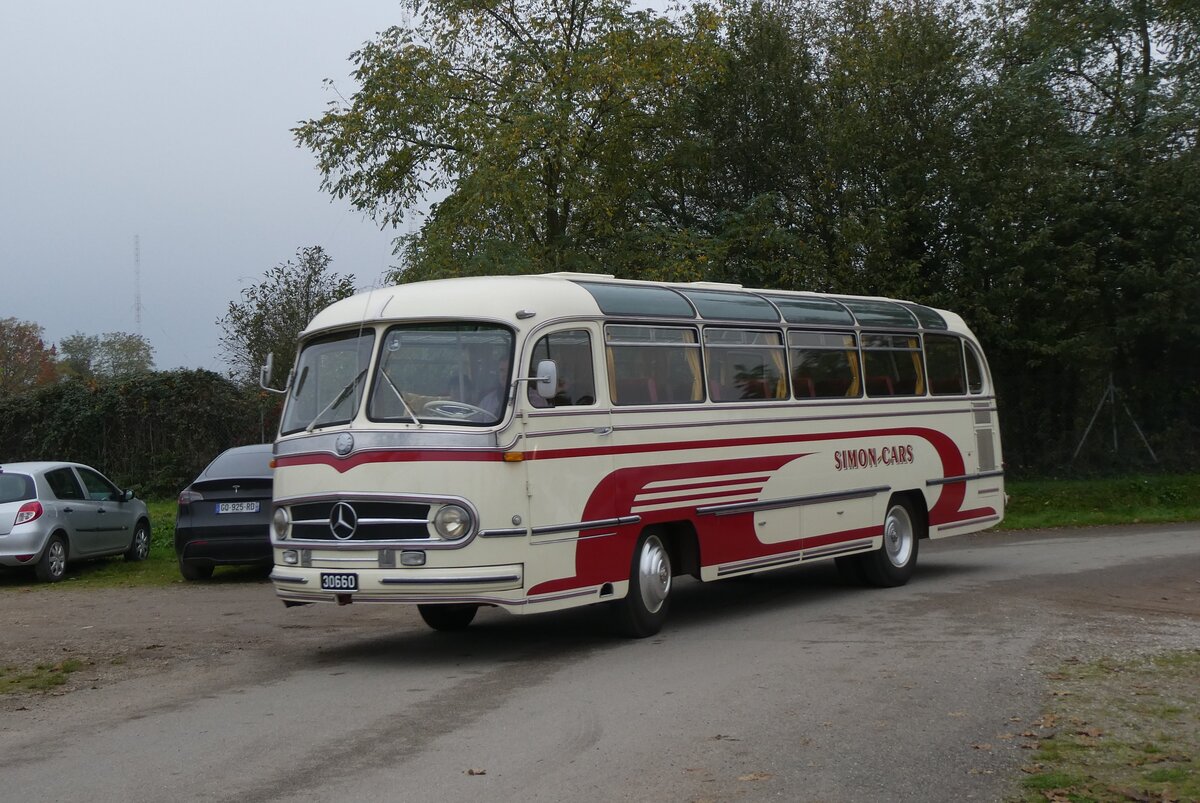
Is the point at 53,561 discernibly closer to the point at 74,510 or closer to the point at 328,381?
the point at 74,510

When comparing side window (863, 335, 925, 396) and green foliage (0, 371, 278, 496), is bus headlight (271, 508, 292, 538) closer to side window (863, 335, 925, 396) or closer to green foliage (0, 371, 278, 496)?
side window (863, 335, 925, 396)

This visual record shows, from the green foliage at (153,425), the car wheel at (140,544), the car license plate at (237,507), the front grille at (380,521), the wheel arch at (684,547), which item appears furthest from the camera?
the green foliage at (153,425)

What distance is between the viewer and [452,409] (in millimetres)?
10812

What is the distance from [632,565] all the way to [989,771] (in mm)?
5123

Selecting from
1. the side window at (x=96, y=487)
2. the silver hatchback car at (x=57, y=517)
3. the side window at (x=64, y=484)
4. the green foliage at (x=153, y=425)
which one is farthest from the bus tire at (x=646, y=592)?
the green foliage at (x=153, y=425)

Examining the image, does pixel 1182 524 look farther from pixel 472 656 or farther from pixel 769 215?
pixel 472 656

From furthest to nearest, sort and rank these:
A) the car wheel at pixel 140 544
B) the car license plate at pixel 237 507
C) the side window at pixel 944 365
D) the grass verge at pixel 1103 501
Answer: the grass verge at pixel 1103 501
the car wheel at pixel 140 544
the car license plate at pixel 237 507
the side window at pixel 944 365

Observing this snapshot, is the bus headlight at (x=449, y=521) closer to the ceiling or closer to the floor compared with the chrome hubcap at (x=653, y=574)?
closer to the ceiling

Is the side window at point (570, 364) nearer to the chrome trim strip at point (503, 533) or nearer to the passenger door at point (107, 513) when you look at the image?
the chrome trim strip at point (503, 533)

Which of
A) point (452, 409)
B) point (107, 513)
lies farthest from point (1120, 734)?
point (107, 513)

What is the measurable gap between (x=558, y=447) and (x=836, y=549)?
15.3 feet

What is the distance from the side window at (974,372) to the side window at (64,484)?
12.0 m

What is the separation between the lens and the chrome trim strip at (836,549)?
14.2 metres

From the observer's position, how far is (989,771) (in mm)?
6969
